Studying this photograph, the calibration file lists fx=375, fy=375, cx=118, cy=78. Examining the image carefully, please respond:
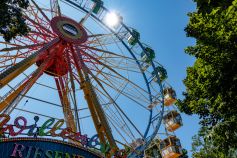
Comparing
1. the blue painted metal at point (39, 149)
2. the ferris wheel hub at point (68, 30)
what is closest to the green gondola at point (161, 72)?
the ferris wheel hub at point (68, 30)

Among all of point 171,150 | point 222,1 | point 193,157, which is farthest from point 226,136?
point 193,157

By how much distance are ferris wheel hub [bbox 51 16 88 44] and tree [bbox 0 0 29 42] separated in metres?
7.01

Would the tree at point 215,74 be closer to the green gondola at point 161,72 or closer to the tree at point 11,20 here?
the tree at point 11,20

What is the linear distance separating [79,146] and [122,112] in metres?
4.94

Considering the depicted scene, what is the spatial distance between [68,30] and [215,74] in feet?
31.7

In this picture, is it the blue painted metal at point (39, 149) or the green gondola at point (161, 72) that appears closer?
the blue painted metal at point (39, 149)

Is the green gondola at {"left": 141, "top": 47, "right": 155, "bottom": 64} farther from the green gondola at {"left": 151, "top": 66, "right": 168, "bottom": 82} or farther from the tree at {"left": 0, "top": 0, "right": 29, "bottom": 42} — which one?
the tree at {"left": 0, "top": 0, "right": 29, "bottom": 42}

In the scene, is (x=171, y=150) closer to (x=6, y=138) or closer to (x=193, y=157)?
(x=193, y=157)

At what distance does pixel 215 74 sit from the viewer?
12836 millimetres

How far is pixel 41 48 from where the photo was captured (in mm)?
17422

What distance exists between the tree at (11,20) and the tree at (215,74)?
6034mm

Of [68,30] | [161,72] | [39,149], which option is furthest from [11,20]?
[161,72]

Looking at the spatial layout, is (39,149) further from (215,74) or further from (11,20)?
(215,74)

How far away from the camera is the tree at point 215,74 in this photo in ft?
41.1
